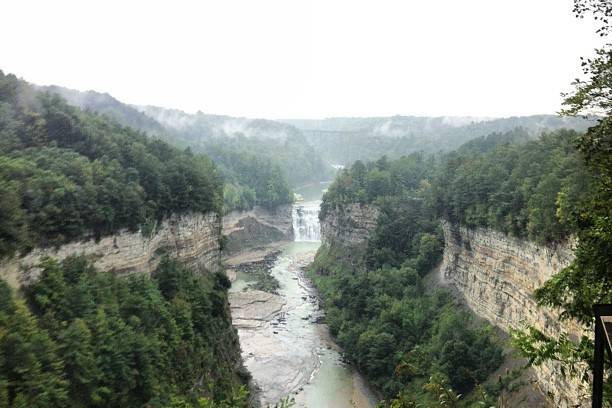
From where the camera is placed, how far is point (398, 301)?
1860 inches

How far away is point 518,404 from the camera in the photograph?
26.2m

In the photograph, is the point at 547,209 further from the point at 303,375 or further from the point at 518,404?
the point at 303,375

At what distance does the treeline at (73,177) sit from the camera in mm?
24906

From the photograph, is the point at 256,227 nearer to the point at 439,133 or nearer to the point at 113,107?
the point at 113,107

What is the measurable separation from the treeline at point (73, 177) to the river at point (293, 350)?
43.2ft

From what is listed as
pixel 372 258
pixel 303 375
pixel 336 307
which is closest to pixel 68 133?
pixel 303 375

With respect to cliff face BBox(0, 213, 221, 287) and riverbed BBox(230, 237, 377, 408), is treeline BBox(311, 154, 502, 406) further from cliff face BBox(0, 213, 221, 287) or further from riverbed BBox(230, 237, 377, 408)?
cliff face BBox(0, 213, 221, 287)

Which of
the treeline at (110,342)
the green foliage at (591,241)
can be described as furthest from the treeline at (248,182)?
the green foliage at (591,241)

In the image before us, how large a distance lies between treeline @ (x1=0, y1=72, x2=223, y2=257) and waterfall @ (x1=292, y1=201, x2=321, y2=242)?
210ft

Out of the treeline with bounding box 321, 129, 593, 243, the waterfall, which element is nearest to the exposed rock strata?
the treeline with bounding box 321, 129, 593, 243

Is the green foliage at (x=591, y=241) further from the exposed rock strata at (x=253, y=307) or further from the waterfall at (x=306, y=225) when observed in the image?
the waterfall at (x=306, y=225)

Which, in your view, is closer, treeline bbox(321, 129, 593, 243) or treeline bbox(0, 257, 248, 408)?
treeline bbox(0, 257, 248, 408)

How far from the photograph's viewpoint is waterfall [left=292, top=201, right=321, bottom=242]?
10583 cm

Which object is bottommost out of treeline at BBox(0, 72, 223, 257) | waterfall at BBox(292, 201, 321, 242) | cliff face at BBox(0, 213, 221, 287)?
waterfall at BBox(292, 201, 321, 242)
